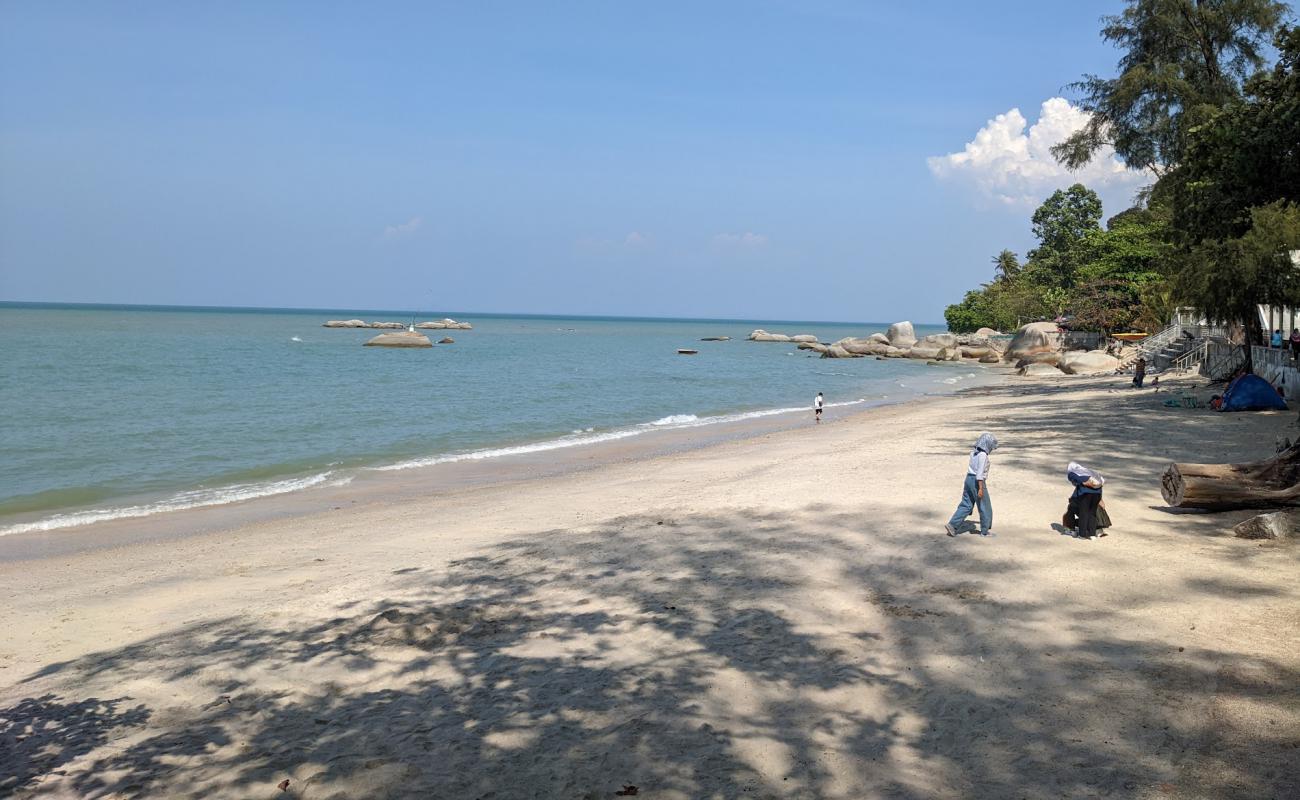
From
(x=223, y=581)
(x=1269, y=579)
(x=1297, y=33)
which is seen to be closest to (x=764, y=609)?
(x=1269, y=579)

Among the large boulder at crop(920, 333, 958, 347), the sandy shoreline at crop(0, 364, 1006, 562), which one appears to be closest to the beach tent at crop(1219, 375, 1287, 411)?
the sandy shoreline at crop(0, 364, 1006, 562)

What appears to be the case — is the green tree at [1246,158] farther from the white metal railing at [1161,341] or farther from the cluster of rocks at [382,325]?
the cluster of rocks at [382,325]

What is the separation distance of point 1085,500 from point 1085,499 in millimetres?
12

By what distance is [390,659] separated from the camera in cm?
830

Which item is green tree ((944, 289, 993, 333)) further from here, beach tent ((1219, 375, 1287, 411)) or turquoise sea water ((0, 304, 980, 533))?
beach tent ((1219, 375, 1287, 411))

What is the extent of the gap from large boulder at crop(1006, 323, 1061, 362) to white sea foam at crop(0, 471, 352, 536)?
56.3 metres

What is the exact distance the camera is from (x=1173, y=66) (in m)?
32.7

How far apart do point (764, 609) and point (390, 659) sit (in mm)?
3743

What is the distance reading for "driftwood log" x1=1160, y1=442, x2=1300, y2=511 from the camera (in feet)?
38.1

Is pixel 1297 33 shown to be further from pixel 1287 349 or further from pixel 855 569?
pixel 855 569

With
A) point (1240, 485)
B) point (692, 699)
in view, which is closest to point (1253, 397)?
point (1240, 485)

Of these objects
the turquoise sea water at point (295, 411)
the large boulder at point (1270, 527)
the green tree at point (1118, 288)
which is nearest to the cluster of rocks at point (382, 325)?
the turquoise sea water at point (295, 411)

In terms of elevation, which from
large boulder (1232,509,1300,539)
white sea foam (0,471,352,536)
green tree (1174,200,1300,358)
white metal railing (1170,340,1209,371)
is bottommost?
white sea foam (0,471,352,536)

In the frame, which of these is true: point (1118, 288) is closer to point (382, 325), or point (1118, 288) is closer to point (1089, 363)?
point (1089, 363)
